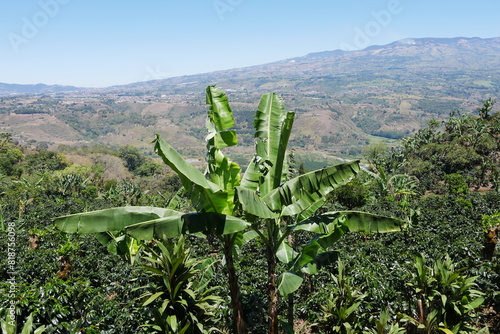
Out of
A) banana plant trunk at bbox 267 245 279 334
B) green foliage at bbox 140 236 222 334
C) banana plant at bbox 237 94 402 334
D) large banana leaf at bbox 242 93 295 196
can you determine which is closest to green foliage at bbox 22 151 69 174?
green foliage at bbox 140 236 222 334

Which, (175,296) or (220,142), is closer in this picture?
(175,296)

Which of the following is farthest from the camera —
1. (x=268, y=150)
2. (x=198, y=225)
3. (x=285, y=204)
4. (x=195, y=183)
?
(x=268, y=150)

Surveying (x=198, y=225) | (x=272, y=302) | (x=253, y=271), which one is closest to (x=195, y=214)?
(x=198, y=225)

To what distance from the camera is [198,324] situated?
4.82 metres

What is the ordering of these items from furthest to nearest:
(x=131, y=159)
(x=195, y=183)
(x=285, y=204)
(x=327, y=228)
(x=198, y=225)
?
(x=131, y=159) → (x=327, y=228) → (x=285, y=204) → (x=198, y=225) → (x=195, y=183)

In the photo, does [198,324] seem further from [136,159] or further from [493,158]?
[136,159]

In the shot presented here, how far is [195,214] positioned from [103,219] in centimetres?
117

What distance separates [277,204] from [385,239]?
842 cm

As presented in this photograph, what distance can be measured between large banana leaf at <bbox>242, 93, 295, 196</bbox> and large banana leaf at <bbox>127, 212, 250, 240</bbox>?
971 millimetres

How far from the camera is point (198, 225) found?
4.18 metres

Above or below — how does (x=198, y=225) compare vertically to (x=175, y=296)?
above

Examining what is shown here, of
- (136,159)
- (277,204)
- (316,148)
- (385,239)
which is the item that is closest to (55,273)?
(277,204)

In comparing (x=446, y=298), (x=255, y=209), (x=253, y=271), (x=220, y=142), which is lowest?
(x=253, y=271)

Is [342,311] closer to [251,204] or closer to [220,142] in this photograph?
[251,204]
